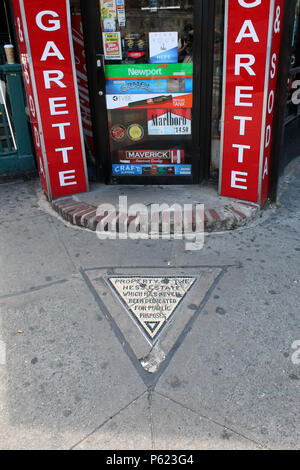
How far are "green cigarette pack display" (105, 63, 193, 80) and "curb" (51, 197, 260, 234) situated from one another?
4.74 ft

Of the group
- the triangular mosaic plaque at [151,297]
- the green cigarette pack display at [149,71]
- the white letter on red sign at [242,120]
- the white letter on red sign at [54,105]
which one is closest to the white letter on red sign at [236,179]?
the white letter on red sign at [242,120]

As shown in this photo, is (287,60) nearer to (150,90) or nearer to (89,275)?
(150,90)

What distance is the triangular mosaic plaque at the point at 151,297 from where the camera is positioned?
8.70ft

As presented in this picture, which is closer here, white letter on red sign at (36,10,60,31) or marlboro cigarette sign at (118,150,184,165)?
white letter on red sign at (36,10,60,31)

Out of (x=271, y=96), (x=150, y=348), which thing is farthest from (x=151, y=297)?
(x=271, y=96)

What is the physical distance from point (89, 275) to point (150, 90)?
223cm

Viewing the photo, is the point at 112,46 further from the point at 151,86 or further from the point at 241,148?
the point at 241,148

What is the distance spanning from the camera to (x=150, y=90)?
4.32m

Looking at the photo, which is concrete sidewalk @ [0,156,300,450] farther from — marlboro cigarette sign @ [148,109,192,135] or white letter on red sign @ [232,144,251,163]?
marlboro cigarette sign @ [148,109,192,135]

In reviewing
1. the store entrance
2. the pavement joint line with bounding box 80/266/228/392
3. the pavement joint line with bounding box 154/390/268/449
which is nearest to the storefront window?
the store entrance

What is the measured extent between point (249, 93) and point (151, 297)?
7.09 feet

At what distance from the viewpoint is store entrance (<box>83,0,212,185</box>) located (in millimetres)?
4055

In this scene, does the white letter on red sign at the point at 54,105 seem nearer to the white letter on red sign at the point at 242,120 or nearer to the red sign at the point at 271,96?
the white letter on red sign at the point at 242,120
